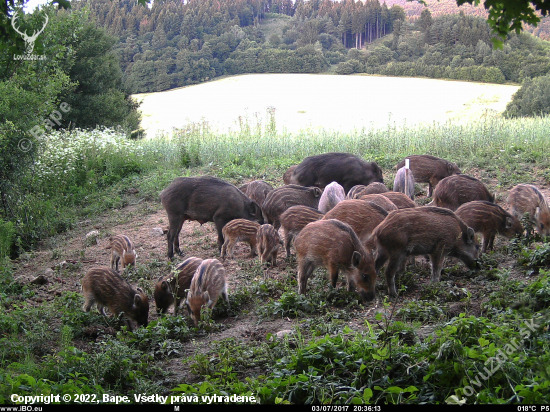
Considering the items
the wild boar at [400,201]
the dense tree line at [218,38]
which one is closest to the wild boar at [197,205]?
the wild boar at [400,201]

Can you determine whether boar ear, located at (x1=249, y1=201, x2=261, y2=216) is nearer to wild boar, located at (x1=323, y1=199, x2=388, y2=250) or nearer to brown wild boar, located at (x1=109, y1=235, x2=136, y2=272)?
brown wild boar, located at (x1=109, y1=235, x2=136, y2=272)

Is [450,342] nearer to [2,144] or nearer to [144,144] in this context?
[2,144]

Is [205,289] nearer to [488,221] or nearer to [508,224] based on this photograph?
[488,221]

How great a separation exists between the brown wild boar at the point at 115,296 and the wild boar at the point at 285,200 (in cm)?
298

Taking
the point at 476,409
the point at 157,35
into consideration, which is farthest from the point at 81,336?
the point at 157,35

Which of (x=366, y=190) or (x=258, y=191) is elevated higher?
(x=366, y=190)

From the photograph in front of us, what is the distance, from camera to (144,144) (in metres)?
17.6

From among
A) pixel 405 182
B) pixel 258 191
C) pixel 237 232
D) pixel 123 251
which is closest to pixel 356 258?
pixel 237 232

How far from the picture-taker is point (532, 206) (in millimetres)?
7070

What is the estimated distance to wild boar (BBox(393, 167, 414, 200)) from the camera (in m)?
8.92

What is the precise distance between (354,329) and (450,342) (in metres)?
1.25

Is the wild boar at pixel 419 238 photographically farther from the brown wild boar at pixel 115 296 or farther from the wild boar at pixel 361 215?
the brown wild boar at pixel 115 296

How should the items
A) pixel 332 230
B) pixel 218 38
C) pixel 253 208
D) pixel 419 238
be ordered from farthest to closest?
pixel 218 38, pixel 253 208, pixel 332 230, pixel 419 238

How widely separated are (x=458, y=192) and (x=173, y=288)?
14.8 feet
